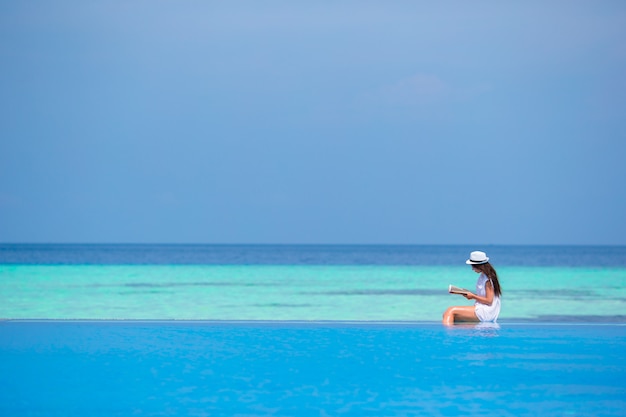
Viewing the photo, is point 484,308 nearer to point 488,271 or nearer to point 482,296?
point 482,296

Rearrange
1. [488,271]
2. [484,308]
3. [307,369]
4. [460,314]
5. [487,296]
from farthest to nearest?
[460,314]
[484,308]
[487,296]
[488,271]
[307,369]

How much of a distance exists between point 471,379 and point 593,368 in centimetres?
123

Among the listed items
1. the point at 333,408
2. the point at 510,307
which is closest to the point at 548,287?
the point at 510,307

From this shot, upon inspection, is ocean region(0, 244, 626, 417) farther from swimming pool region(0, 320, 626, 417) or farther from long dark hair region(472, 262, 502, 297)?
long dark hair region(472, 262, 502, 297)

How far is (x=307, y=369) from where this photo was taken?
6.44m

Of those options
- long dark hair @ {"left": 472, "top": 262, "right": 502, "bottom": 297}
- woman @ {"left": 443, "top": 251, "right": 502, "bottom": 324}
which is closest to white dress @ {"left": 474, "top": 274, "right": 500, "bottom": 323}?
woman @ {"left": 443, "top": 251, "right": 502, "bottom": 324}

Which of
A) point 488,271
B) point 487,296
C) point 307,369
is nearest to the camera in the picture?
point 307,369

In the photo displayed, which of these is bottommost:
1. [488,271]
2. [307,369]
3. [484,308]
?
[307,369]

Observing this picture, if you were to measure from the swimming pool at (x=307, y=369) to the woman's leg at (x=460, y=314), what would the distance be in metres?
0.11

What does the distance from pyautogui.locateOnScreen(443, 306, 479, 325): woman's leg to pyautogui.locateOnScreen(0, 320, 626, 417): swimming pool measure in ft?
0.36

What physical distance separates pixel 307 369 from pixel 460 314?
3.11 metres

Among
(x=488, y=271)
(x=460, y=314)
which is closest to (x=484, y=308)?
(x=460, y=314)

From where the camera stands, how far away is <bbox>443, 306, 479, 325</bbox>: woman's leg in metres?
8.96

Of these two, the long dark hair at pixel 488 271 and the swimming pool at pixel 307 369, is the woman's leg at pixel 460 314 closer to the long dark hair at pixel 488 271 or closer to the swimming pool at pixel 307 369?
the swimming pool at pixel 307 369
